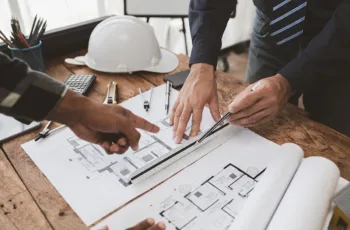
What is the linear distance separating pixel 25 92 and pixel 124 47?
49 centimetres

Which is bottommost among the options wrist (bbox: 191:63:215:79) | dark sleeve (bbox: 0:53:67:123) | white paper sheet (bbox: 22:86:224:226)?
white paper sheet (bbox: 22:86:224:226)

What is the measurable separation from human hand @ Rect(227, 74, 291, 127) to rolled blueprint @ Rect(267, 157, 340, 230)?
190mm

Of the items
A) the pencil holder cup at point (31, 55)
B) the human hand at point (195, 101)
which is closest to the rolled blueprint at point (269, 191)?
the human hand at point (195, 101)

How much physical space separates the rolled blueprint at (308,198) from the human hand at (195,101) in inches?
10.7

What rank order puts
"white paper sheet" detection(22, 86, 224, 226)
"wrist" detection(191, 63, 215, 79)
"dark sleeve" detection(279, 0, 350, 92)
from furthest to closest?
"wrist" detection(191, 63, 215, 79) < "dark sleeve" detection(279, 0, 350, 92) < "white paper sheet" detection(22, 86, 224, 226)

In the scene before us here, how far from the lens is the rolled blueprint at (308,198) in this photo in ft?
1.69

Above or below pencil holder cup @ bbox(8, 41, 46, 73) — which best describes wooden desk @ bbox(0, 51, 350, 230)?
below

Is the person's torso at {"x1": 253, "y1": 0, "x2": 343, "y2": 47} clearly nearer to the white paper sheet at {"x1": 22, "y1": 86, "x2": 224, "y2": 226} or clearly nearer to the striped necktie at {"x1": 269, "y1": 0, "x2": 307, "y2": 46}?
the striped necktie at {"x1": 269, "y1": 0, "x2": 307, "y2": 46}

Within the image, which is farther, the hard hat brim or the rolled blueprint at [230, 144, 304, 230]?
the hard hat brim

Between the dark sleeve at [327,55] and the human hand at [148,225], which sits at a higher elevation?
the dark sleeve at [327,55]

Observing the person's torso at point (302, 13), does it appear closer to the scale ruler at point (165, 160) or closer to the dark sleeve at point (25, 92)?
the scale ruler at point (165, 160)

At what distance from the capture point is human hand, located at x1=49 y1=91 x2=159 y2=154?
61cm

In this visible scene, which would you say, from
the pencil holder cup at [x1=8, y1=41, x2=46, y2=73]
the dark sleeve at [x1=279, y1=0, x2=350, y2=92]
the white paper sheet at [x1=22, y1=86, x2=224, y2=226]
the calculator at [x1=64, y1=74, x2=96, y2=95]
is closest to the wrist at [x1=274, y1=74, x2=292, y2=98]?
the dark sleeve at [x1=279, y1=0, x2=350, y2=92]

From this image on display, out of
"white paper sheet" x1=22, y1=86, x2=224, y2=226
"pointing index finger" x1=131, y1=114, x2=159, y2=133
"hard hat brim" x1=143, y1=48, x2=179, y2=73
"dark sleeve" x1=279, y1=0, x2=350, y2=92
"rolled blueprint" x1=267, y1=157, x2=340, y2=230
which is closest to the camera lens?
"rolled blueprint" x1=267, y1=157, x2=340, y2=230
